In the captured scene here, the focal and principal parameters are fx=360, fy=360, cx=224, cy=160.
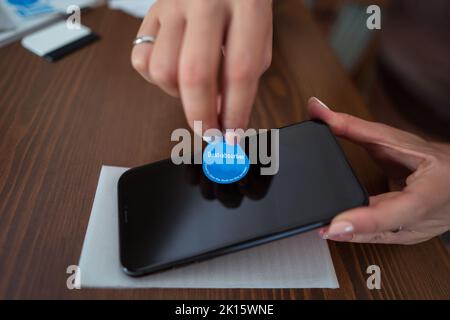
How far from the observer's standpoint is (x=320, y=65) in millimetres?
558

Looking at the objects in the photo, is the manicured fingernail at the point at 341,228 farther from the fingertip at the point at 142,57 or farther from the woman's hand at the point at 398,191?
the fingertip at the point at 142,57

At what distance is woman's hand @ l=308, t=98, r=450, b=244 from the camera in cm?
31

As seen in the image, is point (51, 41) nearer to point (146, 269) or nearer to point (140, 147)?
point (140, 147)

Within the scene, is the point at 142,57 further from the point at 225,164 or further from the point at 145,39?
the point at 225,164

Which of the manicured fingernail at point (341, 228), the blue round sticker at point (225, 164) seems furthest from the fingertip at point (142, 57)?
the manicured fingernail at point (341, 228)

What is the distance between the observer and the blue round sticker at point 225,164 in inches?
14.4

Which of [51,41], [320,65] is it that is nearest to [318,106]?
[320,65]

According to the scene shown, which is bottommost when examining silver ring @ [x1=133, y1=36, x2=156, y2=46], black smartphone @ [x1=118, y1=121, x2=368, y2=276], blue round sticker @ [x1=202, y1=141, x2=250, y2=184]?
black smartphone @ [x1=118, y1=121, x2=368, y2=276]

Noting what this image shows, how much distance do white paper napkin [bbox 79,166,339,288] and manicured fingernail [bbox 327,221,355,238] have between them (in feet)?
0.14

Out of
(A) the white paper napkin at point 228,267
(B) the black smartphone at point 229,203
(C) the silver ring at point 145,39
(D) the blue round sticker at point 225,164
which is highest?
(C) the silver ring at point 145,39

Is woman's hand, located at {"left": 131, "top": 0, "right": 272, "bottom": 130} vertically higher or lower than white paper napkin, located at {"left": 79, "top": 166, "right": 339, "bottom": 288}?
higher

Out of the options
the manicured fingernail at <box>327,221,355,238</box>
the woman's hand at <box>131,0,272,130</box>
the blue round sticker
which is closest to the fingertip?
the woman's hand at <box>131,0,272,130</box>

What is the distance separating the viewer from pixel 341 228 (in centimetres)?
30

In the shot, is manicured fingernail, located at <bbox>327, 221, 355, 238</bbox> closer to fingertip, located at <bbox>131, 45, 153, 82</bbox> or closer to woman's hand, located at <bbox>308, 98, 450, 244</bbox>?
woman's hand, located at <bbox>308, 98, 450, 244</bbox>
